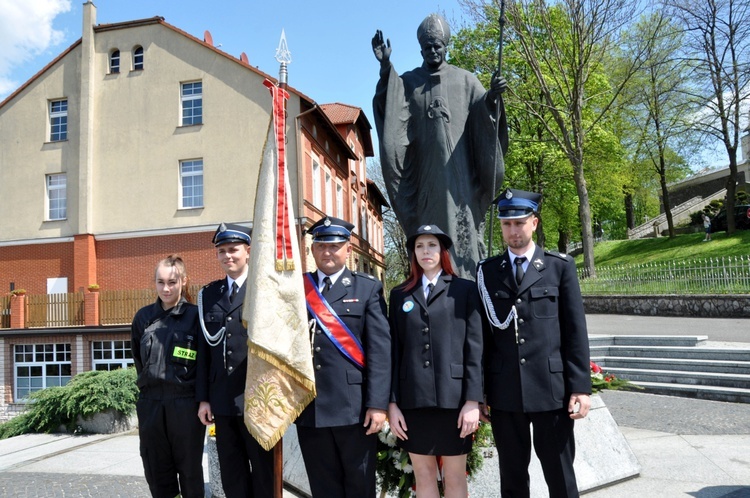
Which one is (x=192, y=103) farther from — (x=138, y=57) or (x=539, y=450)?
(x=539, y=450)

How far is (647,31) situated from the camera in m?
26.7

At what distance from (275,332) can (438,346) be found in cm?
89

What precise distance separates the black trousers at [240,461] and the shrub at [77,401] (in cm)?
870

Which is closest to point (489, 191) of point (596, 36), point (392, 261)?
point (596, 36)

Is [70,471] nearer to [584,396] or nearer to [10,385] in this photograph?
[584,396]

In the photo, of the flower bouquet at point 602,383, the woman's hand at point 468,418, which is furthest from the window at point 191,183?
the woman's hand at point 468,418

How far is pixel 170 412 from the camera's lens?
12.2 ft

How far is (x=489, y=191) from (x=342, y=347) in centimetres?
208

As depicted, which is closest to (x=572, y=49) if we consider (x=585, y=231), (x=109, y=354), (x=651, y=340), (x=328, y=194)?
(x=585, y=231)

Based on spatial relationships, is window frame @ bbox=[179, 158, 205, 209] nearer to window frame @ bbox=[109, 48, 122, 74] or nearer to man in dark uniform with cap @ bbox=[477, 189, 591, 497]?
window frame @ bbox=[109, 48, 122, 74]

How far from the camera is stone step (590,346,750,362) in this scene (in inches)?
378

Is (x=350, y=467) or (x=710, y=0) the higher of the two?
(x=710, y=0)

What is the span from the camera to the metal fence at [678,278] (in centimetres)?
1695

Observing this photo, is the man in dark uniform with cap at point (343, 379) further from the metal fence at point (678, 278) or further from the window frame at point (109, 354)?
the window frame at point (109, 354)
